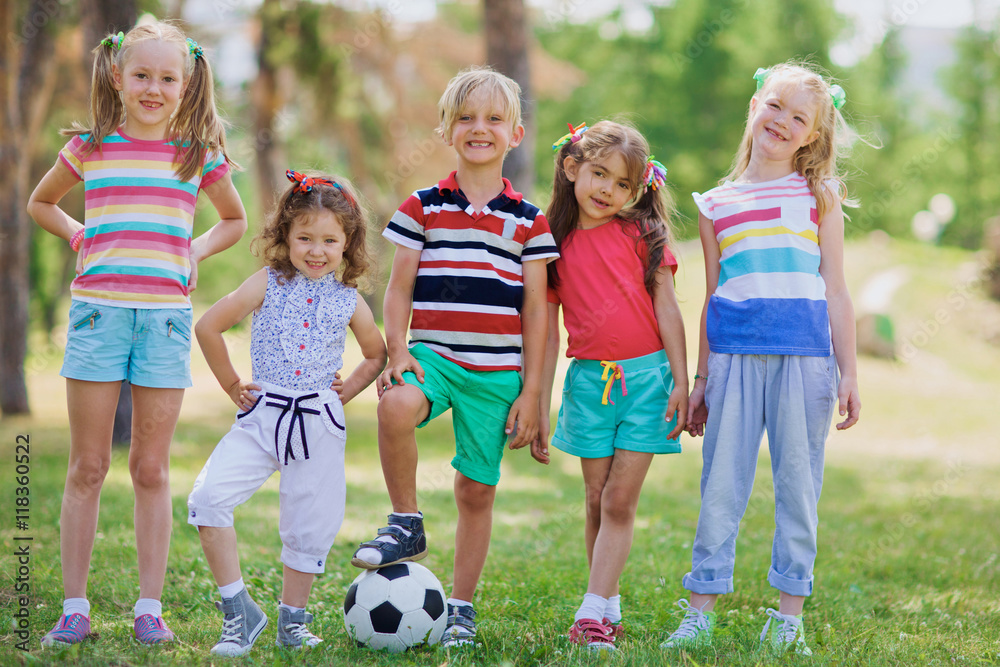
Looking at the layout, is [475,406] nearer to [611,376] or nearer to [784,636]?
[611,376]

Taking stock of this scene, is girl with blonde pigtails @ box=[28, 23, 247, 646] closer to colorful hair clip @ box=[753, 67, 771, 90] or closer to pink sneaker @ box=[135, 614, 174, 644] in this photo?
pink sneaker @ box=[135, 614, 174, 644]

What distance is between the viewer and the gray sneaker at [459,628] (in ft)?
10.4

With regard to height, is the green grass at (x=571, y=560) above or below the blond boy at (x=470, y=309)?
below

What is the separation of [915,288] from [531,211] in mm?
14736

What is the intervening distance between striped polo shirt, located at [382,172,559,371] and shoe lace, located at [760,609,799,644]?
1431mm

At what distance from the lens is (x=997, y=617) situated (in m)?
3.91

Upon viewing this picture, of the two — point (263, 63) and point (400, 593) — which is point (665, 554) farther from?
point (263, 63)

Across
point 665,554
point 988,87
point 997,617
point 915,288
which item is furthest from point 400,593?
point 988,87

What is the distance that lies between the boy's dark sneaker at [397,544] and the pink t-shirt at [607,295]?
910 mm

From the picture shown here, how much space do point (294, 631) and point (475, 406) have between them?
106cm

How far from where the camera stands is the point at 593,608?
3258 millimetres

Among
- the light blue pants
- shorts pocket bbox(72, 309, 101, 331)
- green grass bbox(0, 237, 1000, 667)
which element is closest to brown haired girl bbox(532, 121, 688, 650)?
the light blue pants

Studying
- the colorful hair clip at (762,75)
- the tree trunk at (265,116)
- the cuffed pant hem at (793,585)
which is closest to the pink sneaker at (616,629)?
the cuffed pant hem at (793,585)

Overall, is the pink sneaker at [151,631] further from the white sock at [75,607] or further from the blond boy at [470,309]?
the blond boy at [470,309]
